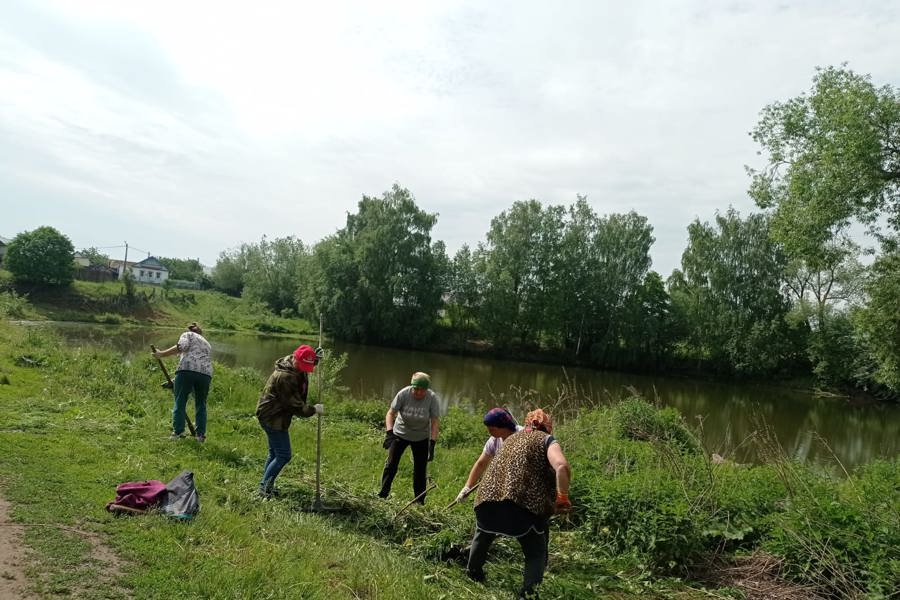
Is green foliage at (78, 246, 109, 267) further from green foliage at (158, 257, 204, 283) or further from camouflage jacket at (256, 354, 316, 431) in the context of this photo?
camouflage jacket at (256, 354, 316, 431)

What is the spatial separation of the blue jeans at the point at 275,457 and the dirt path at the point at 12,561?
8.33ft

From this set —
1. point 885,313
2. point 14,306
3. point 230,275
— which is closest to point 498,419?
point 885,313

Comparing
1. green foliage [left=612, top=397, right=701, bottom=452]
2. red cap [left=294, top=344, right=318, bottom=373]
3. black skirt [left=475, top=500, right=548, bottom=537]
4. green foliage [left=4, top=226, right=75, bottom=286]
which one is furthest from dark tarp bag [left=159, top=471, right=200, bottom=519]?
green foliage [left=4, top=226, right=75, bottom=286]

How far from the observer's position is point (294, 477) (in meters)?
7.76

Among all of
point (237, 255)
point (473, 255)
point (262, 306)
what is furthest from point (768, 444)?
point (237, 255)

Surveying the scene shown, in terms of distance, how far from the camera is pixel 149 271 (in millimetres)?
101938

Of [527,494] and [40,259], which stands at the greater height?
[40,259]

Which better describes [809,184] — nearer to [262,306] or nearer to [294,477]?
[294,477]

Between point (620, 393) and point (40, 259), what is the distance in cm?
5244

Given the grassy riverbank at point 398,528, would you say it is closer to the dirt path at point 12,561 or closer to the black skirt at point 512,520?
the dirt path at point 12,561

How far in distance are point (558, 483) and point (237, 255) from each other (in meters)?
107

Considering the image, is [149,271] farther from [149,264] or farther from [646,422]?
[646,422]

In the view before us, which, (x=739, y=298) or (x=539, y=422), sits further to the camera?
Answer: (x=739, y=298)

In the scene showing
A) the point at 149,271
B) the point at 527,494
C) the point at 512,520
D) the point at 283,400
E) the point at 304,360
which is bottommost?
the point at 512,520
